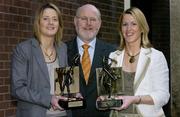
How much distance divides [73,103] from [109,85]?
1.23ft

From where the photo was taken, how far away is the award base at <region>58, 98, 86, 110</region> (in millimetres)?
4299

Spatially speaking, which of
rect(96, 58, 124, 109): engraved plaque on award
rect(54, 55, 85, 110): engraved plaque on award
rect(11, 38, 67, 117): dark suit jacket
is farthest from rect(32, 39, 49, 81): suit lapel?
rect(96, 58, 124, 109): engraved plaque on award

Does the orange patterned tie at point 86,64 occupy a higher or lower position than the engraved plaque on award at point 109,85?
higher

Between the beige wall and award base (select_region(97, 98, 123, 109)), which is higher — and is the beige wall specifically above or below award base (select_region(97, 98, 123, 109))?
above

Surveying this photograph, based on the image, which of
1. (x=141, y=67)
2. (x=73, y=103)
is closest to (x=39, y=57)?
(x=73, y=103)

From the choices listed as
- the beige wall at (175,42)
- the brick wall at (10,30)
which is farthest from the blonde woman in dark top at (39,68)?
the beige wall at (175,42)

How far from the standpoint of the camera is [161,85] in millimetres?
4305

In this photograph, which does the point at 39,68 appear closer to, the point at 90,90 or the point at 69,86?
the point at 69,86

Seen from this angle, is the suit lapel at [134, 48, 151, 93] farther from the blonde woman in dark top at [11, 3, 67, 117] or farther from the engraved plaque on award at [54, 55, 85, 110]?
the blonde woman in dark top at [11, 3, 67, 117]

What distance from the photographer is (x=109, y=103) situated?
4.24 metres

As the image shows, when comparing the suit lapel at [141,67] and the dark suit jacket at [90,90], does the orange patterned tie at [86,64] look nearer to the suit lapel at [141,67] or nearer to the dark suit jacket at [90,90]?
the dark suit jacket at [90,90]

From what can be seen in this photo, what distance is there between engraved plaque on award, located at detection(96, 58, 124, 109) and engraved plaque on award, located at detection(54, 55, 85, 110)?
0.22 metres

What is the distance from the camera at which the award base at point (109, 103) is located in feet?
13.7

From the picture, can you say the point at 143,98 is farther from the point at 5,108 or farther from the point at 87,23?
the point at 5,108
